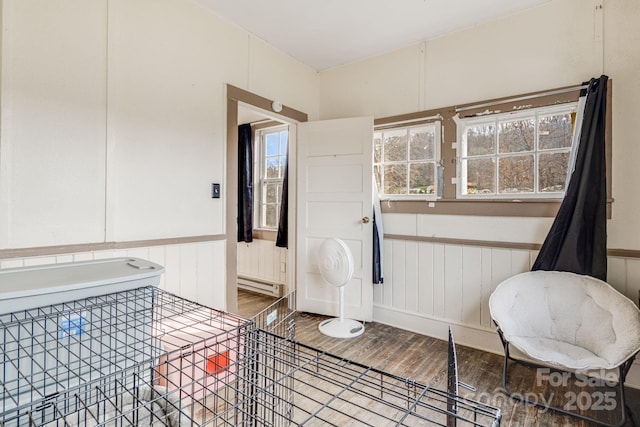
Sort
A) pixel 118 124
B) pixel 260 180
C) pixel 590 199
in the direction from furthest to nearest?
1. pixel 260 180
2. pixel 590 199
3. pixel 118 124

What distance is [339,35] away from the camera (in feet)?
9.43

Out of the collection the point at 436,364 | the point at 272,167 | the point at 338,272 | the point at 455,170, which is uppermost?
the point at 272,167

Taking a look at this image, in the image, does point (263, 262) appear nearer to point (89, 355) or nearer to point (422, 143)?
point (422, 143)

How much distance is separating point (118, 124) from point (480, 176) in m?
2.67

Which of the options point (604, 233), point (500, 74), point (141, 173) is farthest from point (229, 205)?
point (604, 233)

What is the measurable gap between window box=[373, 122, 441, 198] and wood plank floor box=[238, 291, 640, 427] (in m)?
1.28

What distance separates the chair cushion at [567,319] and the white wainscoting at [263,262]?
2.37 m

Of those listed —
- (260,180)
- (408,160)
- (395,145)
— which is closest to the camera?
(408,160)

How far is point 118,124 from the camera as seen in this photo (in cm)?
202

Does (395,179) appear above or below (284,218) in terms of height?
above

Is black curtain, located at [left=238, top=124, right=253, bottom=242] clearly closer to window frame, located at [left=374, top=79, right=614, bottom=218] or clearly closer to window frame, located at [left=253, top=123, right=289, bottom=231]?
window frame, located at [left=253, top=123, right=289, bottom=231]

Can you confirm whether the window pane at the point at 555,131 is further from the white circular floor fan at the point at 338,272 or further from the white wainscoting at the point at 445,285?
the white circular floor fan at the point at 338,272

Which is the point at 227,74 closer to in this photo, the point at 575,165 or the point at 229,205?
the point at 229,205

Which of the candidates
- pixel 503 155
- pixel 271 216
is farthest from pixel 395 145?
pixel 271 216
